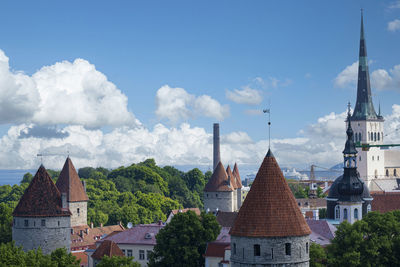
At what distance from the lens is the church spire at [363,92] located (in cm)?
15362

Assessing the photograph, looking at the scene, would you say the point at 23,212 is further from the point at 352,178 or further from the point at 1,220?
the point at 352,178

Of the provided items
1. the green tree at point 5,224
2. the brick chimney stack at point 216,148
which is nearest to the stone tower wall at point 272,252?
the green tree at point 5,224

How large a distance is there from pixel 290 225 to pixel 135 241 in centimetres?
3499

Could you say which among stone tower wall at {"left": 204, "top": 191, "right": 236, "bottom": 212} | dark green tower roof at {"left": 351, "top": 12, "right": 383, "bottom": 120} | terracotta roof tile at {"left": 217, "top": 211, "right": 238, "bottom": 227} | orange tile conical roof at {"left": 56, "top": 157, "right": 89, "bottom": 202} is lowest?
terracotta roof tile at {"left": 217, "top": 211, "right": 238, "bottom": 227}

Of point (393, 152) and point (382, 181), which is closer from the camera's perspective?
point (382, 181)

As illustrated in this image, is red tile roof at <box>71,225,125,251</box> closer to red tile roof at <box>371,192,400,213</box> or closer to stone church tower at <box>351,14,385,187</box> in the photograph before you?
Result: red tile roof at <box>371,192,400,213</box>

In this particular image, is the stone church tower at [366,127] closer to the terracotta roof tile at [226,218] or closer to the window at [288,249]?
the terracotta roof tile at [226,218]

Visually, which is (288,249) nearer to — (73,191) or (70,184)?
(73,191)

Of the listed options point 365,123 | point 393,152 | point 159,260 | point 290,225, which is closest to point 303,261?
point 290,225

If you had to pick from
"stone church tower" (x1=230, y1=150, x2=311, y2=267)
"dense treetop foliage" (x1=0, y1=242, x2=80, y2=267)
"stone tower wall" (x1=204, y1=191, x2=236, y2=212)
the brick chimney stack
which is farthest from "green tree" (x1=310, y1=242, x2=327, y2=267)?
the brick chimney stack

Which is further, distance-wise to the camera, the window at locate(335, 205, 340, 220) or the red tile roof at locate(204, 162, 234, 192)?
the red tile roof at locate(204, 162, 234, 192)

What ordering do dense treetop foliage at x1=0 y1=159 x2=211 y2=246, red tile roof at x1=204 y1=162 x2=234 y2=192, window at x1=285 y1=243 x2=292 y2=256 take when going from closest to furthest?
window at x1=285 y1=243 x2=292 y2=256, dense treetop foliage at x1=0 y1=159 x2=211 y2=246, red tile roof at x1=204 y1=162 x2=234 y2=192

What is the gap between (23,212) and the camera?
60719mm

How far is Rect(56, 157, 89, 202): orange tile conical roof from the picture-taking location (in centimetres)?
7550
